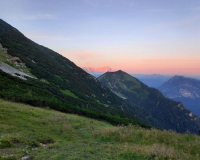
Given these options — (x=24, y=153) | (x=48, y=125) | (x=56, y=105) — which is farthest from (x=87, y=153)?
(x=56, y=105)

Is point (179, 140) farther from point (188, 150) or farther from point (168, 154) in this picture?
point (168, 154)

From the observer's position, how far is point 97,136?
14.7 metres

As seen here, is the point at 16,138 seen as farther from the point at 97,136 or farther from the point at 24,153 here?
the point at 97,136

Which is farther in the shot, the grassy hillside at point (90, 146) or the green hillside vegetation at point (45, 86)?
the green hillside vegetation at point (45, 86)

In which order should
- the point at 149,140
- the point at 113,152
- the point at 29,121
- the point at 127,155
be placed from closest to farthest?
the point at 127,155, the point at 113,152, the point at 149,140, the point at 29,121

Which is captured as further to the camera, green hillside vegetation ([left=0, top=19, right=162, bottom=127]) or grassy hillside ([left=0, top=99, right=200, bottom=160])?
green hillside vegetation ([left=0, top=19, right=162, bottom=127])

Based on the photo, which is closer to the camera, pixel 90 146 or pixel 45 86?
pixel 90 146

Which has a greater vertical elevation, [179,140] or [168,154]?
[168,154]

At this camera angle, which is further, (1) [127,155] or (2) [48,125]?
(2) [48,125]

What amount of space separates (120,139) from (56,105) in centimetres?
2083

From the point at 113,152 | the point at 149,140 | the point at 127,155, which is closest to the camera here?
the point at 127,155

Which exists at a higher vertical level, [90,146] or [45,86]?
[45,86]

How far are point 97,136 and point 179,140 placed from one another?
798cm

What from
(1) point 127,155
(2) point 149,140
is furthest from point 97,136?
(1) point 127,155
